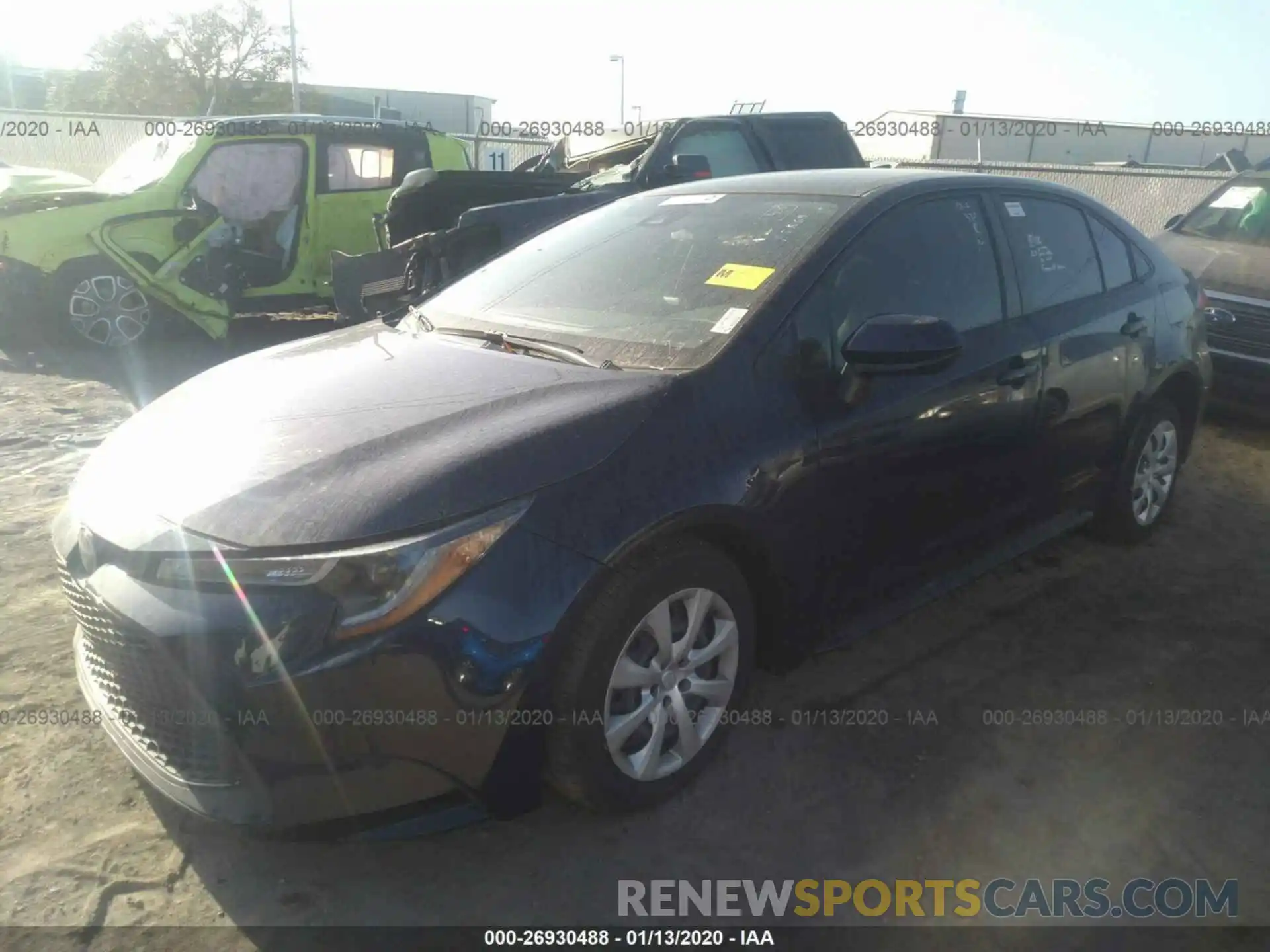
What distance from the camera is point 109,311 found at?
24.6 feet

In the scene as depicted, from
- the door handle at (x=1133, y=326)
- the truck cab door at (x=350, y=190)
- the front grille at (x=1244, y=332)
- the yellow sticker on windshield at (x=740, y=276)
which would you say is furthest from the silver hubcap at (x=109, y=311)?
the front grille at (x=1244, y=332)

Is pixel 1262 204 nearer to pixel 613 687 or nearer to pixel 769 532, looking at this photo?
pixel 769 532

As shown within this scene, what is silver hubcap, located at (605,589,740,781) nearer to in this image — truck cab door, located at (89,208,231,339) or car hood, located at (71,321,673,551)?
car hood, located at (71,321,673,551)

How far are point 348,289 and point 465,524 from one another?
16.8ft

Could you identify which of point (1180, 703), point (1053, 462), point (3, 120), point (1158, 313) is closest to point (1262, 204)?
point (1158, 313)

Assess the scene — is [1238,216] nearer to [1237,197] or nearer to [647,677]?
[1237,197]

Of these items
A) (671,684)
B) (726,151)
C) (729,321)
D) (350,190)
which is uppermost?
(726,151)

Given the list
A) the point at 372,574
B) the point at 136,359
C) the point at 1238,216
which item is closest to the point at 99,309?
the point at 136,359

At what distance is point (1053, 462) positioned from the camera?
3.65 m

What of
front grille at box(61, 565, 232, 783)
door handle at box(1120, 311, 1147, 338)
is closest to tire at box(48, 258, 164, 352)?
front grille at box(61, 565, 232, 783)

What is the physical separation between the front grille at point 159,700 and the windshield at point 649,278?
1.36 m

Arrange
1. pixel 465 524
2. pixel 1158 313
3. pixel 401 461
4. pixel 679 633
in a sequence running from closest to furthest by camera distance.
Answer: pixel 465 524 < pixel 401 461 < pixel 679 633 < pixel 1158 313

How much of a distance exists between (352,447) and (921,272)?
189 centimetres

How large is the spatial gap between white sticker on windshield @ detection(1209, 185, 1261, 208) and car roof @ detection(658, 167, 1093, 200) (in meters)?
4.66
